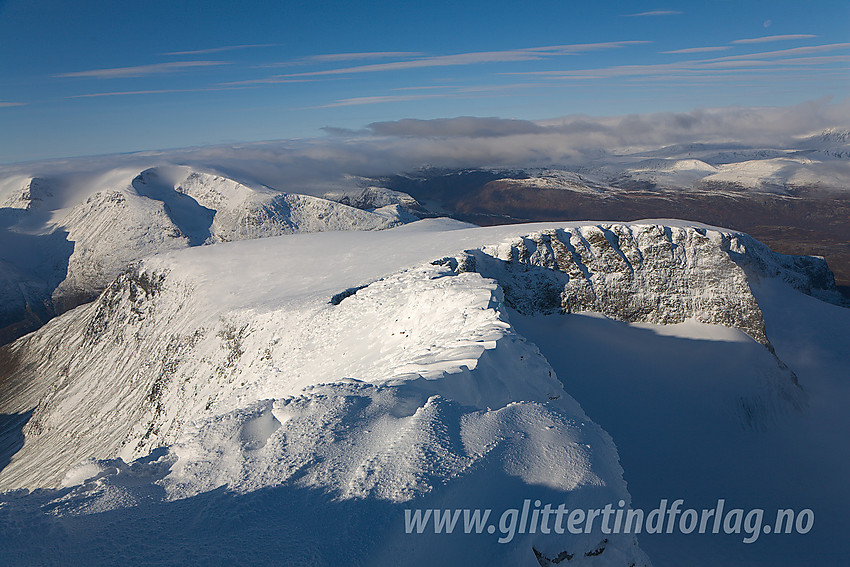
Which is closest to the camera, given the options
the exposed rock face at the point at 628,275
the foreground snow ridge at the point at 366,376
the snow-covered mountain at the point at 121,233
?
the foreground snow ridge at the point at 366,376

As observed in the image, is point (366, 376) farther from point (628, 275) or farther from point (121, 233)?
point (121, 233)

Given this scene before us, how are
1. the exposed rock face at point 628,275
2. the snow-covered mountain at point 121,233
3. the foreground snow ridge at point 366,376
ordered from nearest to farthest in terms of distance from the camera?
the foreground snow ridge at point 366,376 < the exposed rock face at point 628,275 < the snow-covered mountain at point 121,233

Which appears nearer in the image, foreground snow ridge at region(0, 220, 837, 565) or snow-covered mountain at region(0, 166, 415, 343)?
foreground snow ridge at region(0, 220, 837, 565)

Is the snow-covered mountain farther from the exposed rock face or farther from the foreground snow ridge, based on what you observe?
the exposed rock face

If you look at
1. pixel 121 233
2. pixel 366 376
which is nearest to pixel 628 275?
pixel 366 376

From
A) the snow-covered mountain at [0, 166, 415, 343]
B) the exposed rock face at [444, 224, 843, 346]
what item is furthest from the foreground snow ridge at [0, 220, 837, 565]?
Result: the snow-covered mountain at [0, 166, 415, 343]

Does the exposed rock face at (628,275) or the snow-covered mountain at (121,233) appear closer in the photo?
the exposed rock face at (628,275)

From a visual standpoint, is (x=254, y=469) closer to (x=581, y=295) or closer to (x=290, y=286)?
(x=290, y=286)

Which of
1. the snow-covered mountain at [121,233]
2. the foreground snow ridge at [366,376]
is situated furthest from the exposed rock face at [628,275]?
the snow-covered mountain at [121,233]

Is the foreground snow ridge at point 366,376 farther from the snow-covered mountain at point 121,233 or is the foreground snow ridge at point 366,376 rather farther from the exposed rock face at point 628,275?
the snow-covered mountain at point 121,233
